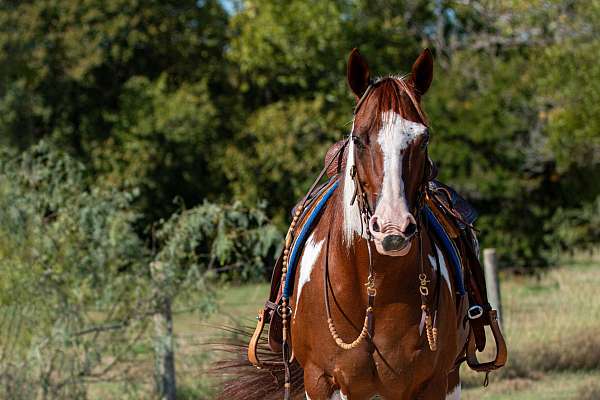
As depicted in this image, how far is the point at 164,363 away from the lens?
845 centimetres

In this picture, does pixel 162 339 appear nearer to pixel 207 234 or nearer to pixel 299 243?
pixel 207 234

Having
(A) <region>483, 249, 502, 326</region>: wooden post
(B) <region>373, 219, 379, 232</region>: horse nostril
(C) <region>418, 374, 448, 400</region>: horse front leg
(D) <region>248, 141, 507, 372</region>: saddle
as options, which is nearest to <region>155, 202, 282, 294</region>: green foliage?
(A) <region>483, 249, 502, 326</region>: wooden post

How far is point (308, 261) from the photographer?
458 cm

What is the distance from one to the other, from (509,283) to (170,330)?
8.81 meters

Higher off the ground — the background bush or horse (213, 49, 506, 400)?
the background bush

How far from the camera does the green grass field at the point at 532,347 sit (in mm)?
8820

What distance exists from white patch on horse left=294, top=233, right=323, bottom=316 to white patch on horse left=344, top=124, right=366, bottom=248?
295 millimetres

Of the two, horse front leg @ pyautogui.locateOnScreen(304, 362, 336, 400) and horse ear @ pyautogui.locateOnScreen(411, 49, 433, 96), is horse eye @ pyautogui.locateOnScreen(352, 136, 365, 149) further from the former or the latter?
horse front leg @ pyautogui.locateOnScreen(304, 362, 336, 400)

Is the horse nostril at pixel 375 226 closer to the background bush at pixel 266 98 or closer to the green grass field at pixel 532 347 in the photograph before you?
the green grass field at pixel 532 347

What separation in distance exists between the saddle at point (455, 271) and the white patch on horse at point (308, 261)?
3.4 inches

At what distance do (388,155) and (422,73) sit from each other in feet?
1.82

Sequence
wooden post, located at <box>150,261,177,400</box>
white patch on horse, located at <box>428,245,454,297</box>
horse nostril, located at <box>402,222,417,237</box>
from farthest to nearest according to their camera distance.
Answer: wooden post, located at <box>150,261,177,400</box>
white patch on horse, located at <box>428,245,454,297</box>
horse nostril, located at <box>402,222,417,237</box>

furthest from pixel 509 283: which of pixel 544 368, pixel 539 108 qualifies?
pixel 544 368

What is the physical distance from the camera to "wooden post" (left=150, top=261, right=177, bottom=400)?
27.2 feet
